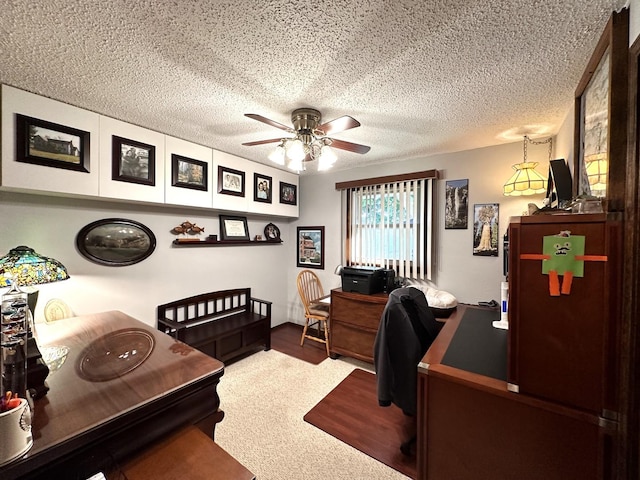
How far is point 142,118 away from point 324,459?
9.53 feet

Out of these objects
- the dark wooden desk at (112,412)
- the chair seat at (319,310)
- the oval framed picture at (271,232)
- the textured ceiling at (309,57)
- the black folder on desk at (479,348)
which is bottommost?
the chair seat at (319,310)

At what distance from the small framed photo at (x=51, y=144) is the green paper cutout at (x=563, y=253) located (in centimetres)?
288

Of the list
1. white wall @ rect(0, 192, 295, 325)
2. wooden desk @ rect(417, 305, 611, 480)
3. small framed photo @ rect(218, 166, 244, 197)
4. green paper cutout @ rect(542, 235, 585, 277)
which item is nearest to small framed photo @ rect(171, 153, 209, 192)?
small framed photo @ rect(218, 166, 244, 197)

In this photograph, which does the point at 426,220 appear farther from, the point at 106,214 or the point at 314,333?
the point at 106,214

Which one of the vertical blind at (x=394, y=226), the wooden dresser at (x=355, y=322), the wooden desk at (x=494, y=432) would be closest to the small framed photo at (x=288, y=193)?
the vertical blind at (x=394, y=226)

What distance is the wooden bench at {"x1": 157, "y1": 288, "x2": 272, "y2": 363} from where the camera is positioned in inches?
104

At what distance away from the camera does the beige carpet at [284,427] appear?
1.62m

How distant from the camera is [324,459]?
5.58ft

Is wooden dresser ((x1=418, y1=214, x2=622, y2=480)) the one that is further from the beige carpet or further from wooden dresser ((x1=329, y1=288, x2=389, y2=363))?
wooden dresser ((x1=329, y1=288, x2=389, y2=363))

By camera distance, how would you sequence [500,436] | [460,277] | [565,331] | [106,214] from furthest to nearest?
[460,277] < [106,214] < [500,436] < [565,331]

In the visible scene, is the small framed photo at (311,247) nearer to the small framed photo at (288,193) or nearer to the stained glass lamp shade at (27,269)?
the small framed photo at (288,193)

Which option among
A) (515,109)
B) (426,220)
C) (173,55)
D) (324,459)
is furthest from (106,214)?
(515,109)

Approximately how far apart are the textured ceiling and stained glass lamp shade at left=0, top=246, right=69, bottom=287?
3.56 ft

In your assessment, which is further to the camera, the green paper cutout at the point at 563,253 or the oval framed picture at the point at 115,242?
the oval framed picture at the point at 115,242
